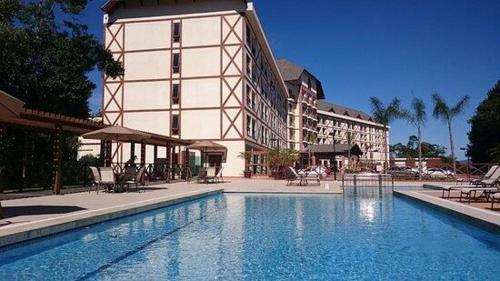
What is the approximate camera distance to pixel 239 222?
9391mm

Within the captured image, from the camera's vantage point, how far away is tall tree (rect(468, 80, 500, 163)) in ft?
145

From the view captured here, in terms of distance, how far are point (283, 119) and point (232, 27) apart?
2895cm

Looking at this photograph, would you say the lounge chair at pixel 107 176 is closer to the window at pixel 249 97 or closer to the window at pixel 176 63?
the window at pixel 249 97

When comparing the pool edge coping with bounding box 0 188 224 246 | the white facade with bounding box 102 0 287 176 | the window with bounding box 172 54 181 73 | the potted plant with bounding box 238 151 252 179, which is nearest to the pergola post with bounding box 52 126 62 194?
the pool edge coping with bounding box 0 188 224 246

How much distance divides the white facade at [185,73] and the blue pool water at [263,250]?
24143 millimetres

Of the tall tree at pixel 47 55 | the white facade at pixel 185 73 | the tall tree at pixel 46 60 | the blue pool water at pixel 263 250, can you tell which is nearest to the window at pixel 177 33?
the white facade at pixel 185 73

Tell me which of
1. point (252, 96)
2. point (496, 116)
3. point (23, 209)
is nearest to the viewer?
point (23, 209)

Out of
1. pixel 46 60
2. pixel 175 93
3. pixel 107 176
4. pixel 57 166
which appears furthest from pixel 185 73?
pixel 57 166

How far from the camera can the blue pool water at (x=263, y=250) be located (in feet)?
16.7

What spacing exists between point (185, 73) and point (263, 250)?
3039 centimetres

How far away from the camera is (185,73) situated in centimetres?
3531

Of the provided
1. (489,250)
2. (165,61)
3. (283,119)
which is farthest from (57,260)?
(283,119)

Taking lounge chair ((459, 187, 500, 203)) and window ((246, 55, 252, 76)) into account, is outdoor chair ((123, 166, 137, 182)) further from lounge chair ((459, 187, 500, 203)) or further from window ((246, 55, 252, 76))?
window ((246, 55, 252, 76))

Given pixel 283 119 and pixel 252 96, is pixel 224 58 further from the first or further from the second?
pixel 283 119
